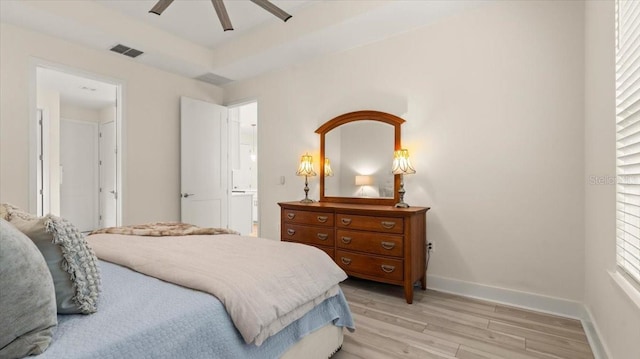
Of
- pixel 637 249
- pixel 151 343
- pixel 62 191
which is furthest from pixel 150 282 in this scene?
pixel 62 191

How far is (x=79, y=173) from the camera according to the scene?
634cm

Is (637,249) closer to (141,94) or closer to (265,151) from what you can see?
(265,151)

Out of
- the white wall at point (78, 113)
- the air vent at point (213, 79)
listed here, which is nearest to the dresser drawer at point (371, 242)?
the air vent at point (213, 79)

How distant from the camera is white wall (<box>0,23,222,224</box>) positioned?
305cm

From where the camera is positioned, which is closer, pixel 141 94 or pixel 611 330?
pixel 611 330

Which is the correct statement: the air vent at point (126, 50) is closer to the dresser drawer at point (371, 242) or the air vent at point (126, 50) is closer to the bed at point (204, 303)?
the bed at point (204, 303)

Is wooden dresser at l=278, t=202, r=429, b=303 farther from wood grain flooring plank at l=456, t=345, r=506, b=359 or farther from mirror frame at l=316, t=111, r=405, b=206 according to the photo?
wood grain flooring plank at l=456, t=345, r=506, b=359

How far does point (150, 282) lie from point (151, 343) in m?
0.47

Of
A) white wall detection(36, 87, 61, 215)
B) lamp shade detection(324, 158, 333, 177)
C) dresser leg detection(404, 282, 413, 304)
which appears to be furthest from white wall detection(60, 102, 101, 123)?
dresser leg detection(404, 282, 413, 304)

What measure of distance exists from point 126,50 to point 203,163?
1.66 metres

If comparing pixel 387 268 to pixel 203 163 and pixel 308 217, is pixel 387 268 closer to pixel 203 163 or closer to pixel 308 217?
pixel 308 217

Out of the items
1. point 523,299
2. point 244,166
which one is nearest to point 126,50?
point 523,299

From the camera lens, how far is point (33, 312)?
87cm

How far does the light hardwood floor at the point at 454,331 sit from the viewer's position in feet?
6.37
